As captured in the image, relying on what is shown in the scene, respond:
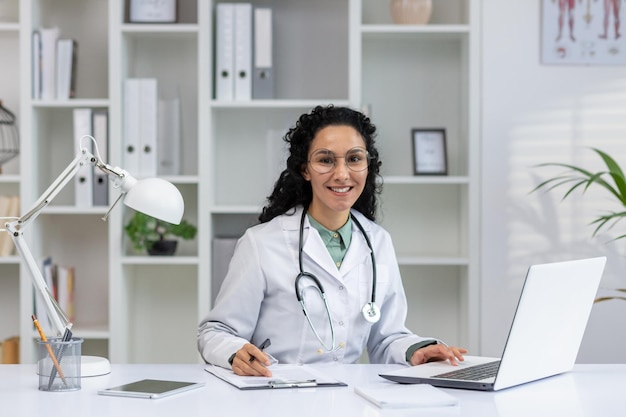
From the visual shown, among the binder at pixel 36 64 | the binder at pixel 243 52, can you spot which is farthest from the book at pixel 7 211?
the binder at pixel 243 52

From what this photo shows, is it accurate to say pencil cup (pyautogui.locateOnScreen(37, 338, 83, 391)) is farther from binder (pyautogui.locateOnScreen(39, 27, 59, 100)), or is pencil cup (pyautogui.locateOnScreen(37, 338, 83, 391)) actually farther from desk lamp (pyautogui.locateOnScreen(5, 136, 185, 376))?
binder (pyautogui.locateOnScreen(39, 27, 59, 100))

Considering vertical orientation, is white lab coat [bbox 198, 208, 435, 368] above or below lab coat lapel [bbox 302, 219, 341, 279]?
below

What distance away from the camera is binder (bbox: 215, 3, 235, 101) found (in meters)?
3.45

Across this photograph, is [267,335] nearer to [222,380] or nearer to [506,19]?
[222,380]

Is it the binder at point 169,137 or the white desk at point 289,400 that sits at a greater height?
the binder at point 169,137

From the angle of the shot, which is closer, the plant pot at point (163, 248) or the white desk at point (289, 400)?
the white desk at point (289, 400)

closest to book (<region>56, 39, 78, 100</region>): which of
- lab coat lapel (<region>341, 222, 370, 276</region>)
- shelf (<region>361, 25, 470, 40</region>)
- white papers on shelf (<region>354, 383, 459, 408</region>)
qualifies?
shelf (<region>361, 25, 470, 40</region>)

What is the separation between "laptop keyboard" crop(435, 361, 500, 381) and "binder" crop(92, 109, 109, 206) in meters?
2.06

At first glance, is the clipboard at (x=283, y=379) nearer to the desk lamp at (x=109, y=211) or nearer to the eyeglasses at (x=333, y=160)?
the desk lamp at (x=109, y=211)

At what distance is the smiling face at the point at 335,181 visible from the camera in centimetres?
231

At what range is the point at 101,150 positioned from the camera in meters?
3.52

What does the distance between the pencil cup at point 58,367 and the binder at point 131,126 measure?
1808 millimetres

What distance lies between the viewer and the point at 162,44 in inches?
148

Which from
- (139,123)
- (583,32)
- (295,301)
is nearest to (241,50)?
(139,123)
